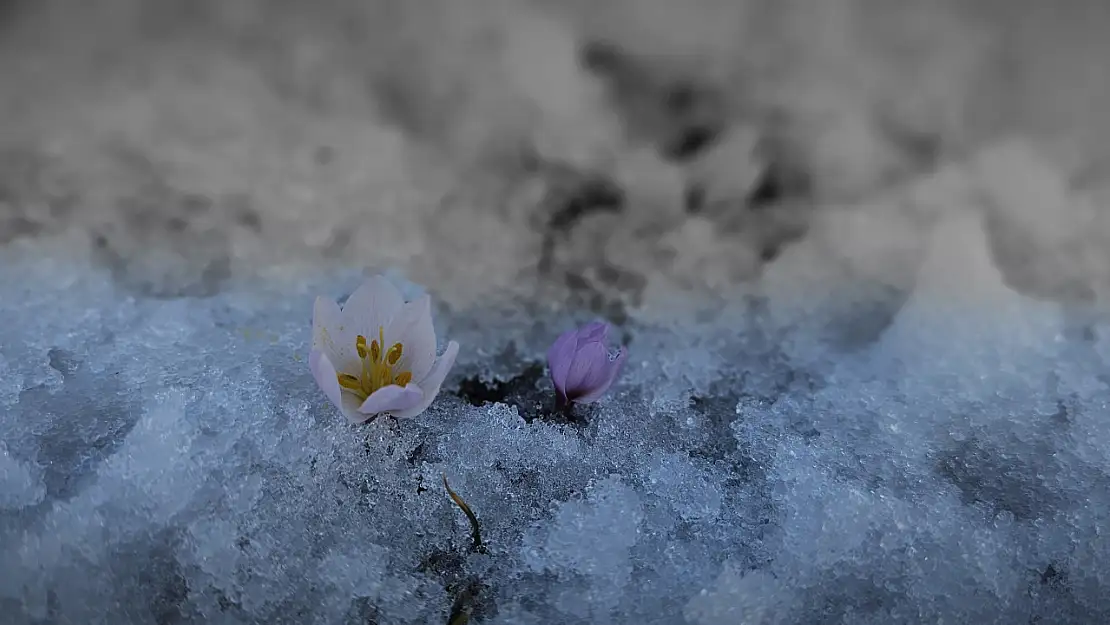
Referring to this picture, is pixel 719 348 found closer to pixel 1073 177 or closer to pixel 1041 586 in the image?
pixel 1041 586

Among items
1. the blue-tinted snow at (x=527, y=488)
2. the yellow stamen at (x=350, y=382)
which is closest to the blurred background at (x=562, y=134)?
the blue-tinted snow at (x=527, y=488)

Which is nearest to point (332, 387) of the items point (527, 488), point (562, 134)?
point (527, 488)

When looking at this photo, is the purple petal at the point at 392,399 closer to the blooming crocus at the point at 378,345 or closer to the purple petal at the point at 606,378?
the blooming crocus at the point at 378,345

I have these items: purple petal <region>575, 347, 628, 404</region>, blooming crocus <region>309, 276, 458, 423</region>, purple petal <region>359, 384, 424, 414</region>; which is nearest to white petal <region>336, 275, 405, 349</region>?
blooming crocus <region>309, 276, 458, 423</region>

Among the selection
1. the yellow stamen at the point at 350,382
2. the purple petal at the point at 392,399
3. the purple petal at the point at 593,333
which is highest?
the purple petal at the point at 593,333

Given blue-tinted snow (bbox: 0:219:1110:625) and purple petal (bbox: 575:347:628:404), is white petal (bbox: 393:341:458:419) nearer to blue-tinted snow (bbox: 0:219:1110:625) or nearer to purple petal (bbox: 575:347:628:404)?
blue-tinted snow (bbox: 0:219:1110:625)

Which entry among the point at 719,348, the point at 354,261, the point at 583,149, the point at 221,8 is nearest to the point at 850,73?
the point at 583,149

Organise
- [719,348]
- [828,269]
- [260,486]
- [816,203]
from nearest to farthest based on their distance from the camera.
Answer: [260,486] → [719,348] → [828,269] → [816,203]
